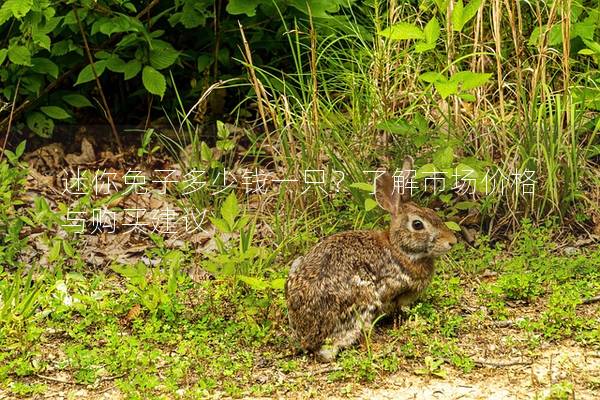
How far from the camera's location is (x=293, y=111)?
300 inches

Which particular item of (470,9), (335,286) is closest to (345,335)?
(335,286)

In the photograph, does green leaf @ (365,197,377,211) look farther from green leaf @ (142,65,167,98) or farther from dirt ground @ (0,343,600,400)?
green leaf @ (142,65,167,98)

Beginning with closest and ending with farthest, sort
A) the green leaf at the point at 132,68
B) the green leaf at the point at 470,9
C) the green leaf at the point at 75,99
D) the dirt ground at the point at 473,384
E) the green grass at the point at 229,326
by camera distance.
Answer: the dirt ground at the point at 473,384 → the green grass at the point at 229,326 → the green leaf at the point at 470,9 → the green leaf at the point at 132,68 → the green leaf at the point at 75,99

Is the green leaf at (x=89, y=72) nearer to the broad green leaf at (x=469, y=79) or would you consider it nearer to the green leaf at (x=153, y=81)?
the green leaf at (x=153, y=81)

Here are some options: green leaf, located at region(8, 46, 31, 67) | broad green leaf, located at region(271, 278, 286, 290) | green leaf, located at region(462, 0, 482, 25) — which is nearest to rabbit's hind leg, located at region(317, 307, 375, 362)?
broad green leaf, located at region(271, 278, 286, 290)

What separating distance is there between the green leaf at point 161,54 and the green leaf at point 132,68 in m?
0.11

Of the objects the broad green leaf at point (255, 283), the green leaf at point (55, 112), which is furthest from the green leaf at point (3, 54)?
the broad green leaf at point (255, 283)

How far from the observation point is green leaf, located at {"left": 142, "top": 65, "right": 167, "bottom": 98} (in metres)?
7.92

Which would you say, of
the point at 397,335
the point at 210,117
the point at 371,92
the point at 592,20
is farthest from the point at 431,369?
the point at 210,117

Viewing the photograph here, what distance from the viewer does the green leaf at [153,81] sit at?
7.92m

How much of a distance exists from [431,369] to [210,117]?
3.95 m

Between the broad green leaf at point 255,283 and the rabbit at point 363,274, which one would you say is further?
the broad green leaf at point 255,283

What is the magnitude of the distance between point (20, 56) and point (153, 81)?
3.06 feet

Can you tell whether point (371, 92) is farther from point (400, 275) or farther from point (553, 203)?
point (400, 275)
